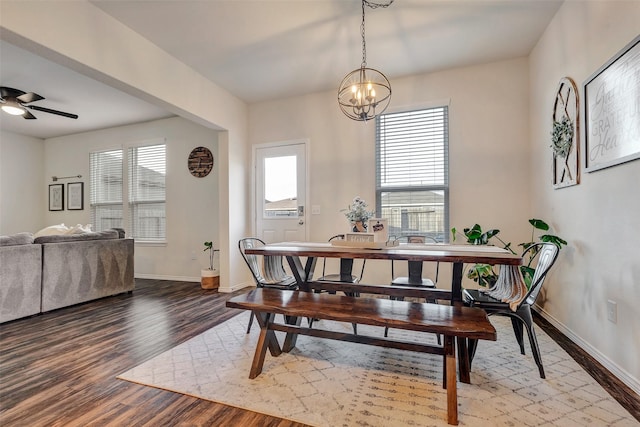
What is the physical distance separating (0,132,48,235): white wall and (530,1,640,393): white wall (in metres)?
8.84

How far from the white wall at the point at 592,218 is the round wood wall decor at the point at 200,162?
4560mm

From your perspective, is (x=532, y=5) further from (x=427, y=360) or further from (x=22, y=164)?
(x=22, y=164)

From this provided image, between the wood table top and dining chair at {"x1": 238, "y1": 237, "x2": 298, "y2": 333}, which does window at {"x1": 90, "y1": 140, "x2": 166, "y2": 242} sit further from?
the wood table top

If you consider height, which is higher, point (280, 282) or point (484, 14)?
point (484, 14)

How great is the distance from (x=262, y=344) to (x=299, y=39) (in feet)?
9.41

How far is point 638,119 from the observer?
5.62 feet

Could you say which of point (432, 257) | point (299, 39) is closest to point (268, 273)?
point (432, 257)

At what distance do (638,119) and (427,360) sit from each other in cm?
196

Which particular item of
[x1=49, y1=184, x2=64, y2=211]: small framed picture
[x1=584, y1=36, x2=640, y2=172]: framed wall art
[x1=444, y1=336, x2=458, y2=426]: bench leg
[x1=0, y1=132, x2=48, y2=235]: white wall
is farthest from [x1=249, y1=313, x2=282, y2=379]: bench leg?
[x1=0, y1=132, x2=48, y2=235]: white wall

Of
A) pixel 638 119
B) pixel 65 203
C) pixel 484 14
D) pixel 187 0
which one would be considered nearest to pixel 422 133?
pixel 484 14

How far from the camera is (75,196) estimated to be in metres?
6.11

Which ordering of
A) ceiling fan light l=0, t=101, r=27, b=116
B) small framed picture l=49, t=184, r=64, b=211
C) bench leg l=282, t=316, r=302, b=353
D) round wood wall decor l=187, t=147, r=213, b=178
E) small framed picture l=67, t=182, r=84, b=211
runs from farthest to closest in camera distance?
small framed picture l=49, t=184, r=64, b=211, small framed picture l=67, t=182, r=84, b=211, round wood wall decor l=187, t=147, r=213, b=178, ceiling fan light l=0, t=101, r=27, b=116, bench leg l=282, t=316, r=302, b=353

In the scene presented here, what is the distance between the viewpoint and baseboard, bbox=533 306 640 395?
1773mm

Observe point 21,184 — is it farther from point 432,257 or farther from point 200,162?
point 432,257
